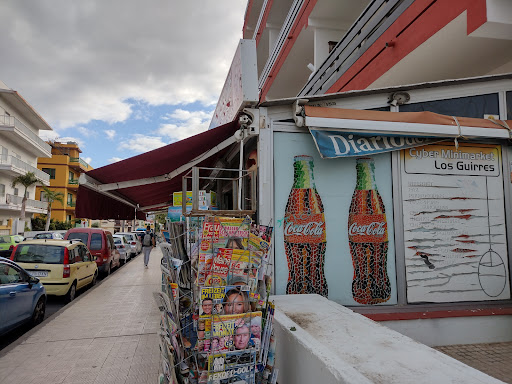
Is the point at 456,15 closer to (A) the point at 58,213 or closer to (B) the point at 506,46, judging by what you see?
(B) the point at 506,46

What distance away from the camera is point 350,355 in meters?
2.67

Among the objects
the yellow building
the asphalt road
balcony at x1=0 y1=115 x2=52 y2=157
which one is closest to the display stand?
the asphalt road

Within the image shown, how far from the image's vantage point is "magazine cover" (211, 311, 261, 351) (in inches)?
107

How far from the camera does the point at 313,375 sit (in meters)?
2.62

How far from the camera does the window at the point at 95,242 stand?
13867 mm

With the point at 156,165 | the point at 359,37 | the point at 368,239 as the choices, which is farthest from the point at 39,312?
the point at 359,37

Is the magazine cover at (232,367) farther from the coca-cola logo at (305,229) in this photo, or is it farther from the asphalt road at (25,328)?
the asphalt road at (25,328)

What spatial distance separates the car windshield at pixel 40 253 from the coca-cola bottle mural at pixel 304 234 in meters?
7.00

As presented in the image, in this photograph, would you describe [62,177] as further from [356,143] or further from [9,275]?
[356,143]

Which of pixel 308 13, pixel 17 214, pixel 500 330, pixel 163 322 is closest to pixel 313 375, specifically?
pixel 163 322

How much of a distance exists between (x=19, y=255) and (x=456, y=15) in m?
11.0

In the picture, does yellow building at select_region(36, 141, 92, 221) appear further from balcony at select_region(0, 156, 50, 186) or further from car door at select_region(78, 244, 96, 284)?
car door at select_region(78, 244, 96, 284)

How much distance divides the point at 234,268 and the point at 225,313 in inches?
14.4

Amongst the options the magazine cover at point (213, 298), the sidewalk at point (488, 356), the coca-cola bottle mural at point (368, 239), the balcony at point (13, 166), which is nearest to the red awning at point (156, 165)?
Result: the coca-cola bottle mural at point (368, 239)
